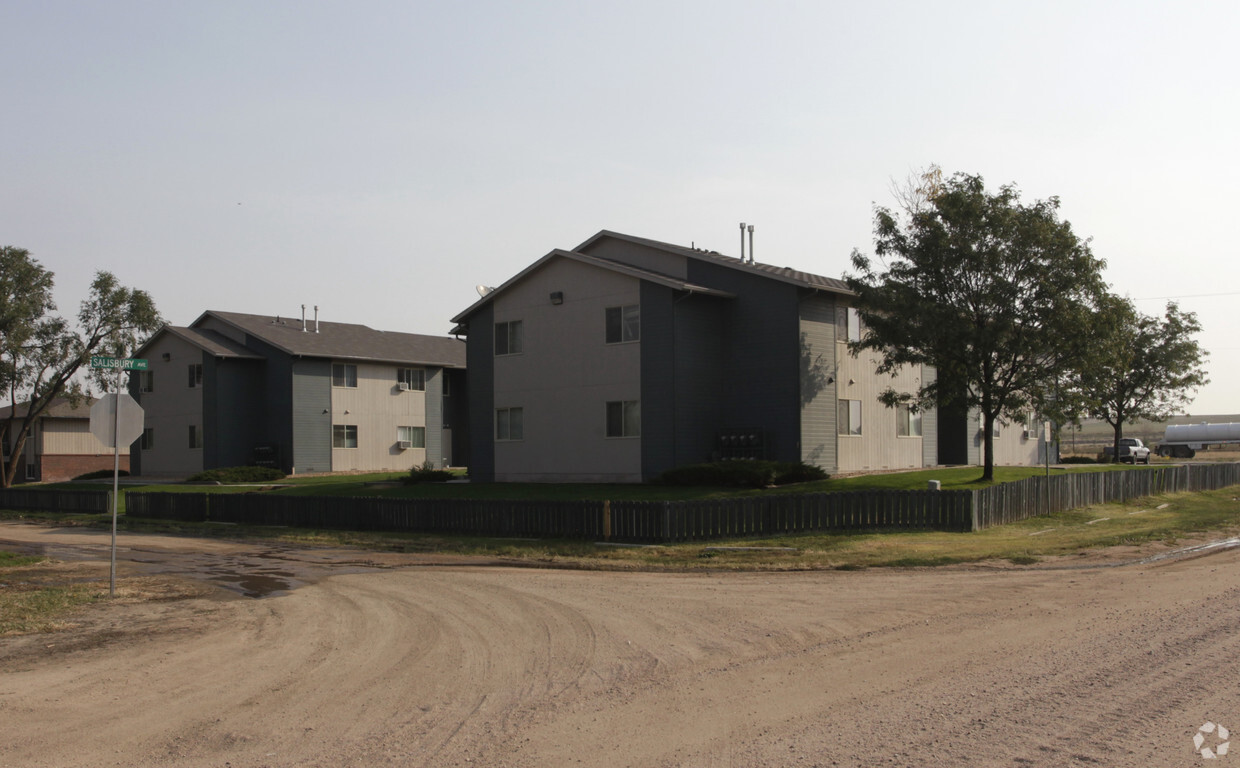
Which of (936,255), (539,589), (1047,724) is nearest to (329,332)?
(936,255)

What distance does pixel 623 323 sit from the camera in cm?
3278

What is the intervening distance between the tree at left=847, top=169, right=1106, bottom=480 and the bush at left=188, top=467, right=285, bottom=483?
27743mm

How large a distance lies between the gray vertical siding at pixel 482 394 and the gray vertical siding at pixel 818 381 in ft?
38.0

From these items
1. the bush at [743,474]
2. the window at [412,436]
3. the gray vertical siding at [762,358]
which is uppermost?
the gray vertical siding at [762,358]

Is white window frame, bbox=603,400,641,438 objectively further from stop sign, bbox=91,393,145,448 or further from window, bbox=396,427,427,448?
window, bbox=396,427,427,448

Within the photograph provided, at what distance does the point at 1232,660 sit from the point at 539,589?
8837 millimetres

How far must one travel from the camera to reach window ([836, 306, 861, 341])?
107ft

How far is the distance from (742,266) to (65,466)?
5237 cm

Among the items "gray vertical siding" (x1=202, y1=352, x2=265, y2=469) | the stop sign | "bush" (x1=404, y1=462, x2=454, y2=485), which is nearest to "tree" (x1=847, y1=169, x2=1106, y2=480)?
"bush" (x1=404, y1=462, x2=454, y2=485)

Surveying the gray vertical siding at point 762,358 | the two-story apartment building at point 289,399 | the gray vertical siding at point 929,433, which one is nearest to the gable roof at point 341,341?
the two-story apartment building at point 289,399

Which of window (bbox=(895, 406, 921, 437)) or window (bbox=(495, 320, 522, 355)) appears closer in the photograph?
window (bbox=(895, 406, 921, 437))

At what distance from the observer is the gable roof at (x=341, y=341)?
50.0 meters

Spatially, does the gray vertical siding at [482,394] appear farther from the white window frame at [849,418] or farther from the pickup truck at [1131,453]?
the pickup truck at [1131,453]

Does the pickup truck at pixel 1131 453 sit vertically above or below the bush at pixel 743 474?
below
